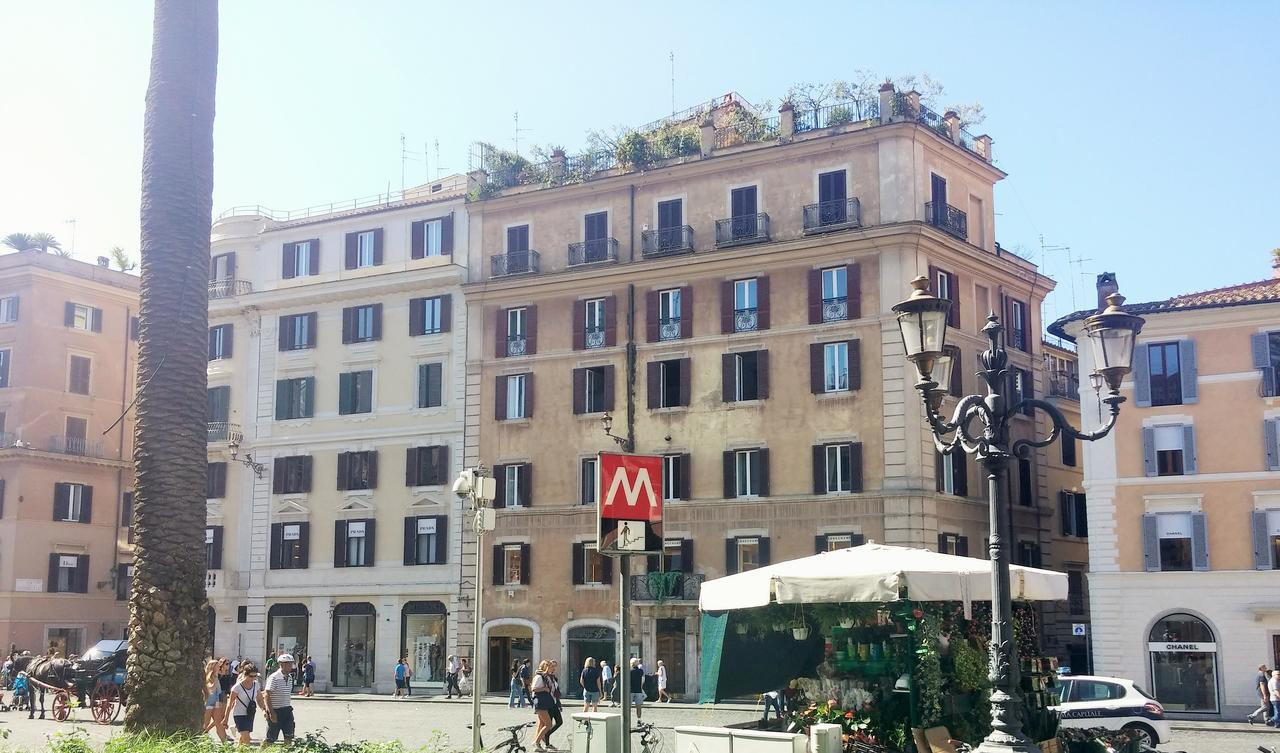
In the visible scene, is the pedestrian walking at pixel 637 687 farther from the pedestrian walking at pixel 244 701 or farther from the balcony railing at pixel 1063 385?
the balcony railing at pixel 1063 385

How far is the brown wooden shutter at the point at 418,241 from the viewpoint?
157ft

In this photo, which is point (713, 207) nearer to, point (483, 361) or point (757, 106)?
point (757, 106)

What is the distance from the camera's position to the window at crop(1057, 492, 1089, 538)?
4678 centimetres

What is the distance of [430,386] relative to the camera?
4666 cm

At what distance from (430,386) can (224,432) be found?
29.9 ft

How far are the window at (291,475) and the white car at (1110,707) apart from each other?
102 feet

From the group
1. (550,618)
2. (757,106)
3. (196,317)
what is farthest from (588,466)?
(196,317)

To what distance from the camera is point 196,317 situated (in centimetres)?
1639

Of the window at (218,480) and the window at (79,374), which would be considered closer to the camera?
the window at (218,480)

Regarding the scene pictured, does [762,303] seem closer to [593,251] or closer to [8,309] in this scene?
[593,251]

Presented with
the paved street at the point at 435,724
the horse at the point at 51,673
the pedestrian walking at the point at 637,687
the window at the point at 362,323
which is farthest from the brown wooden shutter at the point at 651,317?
the horse at the point at 51,673

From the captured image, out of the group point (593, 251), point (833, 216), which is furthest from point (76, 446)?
point (833, 216)

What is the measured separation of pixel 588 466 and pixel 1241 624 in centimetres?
1873

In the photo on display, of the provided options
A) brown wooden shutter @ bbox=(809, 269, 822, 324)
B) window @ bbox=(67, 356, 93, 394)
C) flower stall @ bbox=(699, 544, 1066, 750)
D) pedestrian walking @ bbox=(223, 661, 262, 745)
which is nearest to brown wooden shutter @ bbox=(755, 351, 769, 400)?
brown wooden shutter @ bbox=(809, 269, 822, 324)
